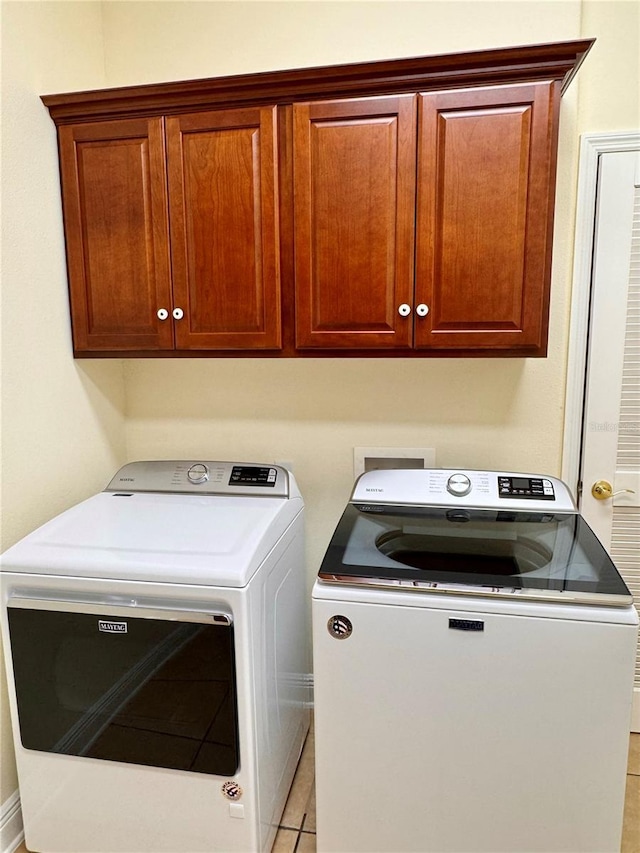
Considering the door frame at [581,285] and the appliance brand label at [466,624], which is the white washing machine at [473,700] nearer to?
the appliance brand label at [466,624]

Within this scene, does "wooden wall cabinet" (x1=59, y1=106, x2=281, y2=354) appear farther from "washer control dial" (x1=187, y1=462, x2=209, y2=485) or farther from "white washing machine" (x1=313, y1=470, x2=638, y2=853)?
"white washing machine" (x1=313, y1=470, x2=638, y2=853)

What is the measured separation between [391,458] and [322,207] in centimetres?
91

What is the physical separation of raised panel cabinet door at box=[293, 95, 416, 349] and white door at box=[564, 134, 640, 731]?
0.66 metres

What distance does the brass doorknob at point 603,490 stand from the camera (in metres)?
1.93

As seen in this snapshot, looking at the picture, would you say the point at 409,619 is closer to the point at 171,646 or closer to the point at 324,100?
the point at 171,646

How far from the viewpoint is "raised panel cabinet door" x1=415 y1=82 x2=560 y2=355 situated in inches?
59.3

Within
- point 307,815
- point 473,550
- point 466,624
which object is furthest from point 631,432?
point 307,815

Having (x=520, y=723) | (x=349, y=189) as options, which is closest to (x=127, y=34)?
(x=349, y=189)

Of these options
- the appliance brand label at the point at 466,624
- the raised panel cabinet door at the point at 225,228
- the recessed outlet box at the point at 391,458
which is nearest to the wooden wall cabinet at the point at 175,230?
the raised panel cabinet door at the point at 225,228

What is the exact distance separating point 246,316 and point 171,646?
3.21ft

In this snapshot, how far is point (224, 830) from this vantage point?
1.47 meters

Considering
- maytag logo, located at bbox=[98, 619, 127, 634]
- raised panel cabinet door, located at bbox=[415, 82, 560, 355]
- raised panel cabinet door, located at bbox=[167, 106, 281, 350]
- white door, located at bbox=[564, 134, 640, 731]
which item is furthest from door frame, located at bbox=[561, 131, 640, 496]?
maytag logo, located at bbox=[98, 619, 127, 634]

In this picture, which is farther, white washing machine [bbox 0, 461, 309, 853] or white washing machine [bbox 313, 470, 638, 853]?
white washing machine [bbox 0, 461, 309, 853]

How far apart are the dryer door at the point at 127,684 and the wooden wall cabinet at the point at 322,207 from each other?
0.85m
